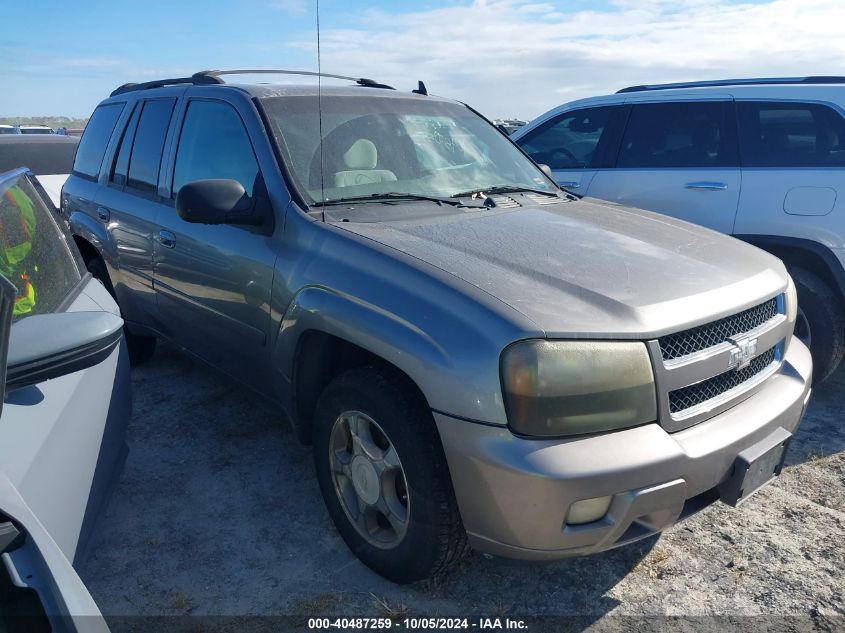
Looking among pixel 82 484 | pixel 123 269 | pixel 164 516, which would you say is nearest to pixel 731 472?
pixel 82 484

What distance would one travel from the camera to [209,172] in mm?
3416

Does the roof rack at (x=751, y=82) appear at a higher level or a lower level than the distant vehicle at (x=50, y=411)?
higher

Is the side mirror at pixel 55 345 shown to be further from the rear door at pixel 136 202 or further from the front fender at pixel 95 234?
the front fender at pixel 95 234

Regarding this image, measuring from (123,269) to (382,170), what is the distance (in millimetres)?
1935

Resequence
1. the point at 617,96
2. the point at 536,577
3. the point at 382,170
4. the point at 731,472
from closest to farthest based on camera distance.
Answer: the point at 731,472, the point at 536,577, the point at 382,170, the point at 617,96

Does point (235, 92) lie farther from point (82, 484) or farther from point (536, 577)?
point (536, 577)

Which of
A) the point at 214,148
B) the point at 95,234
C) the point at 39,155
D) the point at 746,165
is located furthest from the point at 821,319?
the point at 39,155

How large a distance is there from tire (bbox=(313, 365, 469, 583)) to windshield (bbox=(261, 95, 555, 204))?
0.94 m

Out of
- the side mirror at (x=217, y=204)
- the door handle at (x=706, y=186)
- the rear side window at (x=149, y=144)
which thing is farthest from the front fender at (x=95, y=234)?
the door handle at (x=706, y=186)

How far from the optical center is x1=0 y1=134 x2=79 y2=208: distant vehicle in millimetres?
7559

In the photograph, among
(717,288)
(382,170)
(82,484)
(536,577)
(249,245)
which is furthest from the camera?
(382,170)

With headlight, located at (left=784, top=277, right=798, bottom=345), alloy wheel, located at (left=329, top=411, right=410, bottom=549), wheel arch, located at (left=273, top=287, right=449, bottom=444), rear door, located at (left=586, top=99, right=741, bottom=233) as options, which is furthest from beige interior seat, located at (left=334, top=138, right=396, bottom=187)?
rear door, located at (left=586, top=99, right=741, bottom=233)

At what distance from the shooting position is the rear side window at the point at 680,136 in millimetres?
4594

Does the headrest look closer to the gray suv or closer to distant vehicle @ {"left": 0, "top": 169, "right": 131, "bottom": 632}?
the gray suv
